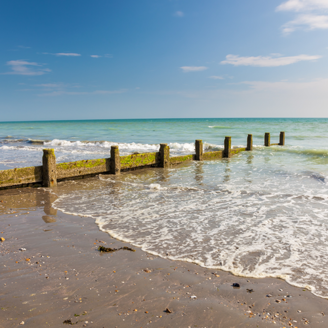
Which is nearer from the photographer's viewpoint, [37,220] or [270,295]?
[270,295]

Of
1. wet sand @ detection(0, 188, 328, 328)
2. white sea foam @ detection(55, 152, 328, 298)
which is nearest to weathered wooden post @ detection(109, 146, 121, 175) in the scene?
white sea foam @ detection(55, 152, 328, 298)

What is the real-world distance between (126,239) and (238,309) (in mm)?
2523

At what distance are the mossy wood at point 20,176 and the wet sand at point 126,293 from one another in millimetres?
4082

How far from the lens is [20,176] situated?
869cm

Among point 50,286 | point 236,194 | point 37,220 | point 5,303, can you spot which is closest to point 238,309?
point 50,286

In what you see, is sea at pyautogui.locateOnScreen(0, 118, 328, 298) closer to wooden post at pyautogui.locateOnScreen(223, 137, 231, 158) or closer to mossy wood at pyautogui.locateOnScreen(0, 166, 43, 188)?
mossy wood at pyautogui.locateOnScreen(0, 166, 43, 188)

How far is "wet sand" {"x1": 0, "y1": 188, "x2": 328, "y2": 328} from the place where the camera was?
306 centimetres

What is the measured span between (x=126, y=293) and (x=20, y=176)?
262 inches

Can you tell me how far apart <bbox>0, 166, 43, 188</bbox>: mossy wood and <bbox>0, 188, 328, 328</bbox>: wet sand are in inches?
161

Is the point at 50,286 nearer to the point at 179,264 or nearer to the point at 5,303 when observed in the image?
the point at 5,303

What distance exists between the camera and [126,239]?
17.1ft

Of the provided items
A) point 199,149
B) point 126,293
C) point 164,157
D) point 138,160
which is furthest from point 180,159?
point 126,293

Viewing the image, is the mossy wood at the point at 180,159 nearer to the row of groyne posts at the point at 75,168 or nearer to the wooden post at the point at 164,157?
the row of groyne posts at the point at 75,168

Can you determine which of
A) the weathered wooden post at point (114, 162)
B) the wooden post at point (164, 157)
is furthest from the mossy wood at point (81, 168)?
the wooden post at point (164, 157)
